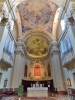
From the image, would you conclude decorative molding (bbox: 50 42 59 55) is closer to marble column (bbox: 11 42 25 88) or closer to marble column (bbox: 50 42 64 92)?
marble column (bbox: 50 42 64 92)

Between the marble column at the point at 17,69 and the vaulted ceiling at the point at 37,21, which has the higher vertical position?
the vaulted ceiling at the point at 37,21

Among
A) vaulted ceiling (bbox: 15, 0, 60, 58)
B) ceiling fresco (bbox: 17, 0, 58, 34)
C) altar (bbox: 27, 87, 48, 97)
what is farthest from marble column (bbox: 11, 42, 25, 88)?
ceiling fresco (bbox: 17, 0, 58, 34)

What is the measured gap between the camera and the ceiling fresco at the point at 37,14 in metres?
15.0

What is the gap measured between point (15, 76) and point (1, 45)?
664 cm

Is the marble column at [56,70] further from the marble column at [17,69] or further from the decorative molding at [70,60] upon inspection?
the marble column at [17,69]

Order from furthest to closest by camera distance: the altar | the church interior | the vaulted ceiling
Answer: the vaulted ceiling < the church interior < the altar

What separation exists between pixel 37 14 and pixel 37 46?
6.56 meters

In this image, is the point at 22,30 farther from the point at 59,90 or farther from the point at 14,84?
the point at 59,90

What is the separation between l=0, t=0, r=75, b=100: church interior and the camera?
468 inches

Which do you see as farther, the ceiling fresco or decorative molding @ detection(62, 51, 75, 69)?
the ceiling fresco

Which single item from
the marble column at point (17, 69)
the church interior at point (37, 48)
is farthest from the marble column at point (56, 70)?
the marble column at point (17, 69)

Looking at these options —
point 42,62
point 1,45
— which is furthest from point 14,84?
point 42,62

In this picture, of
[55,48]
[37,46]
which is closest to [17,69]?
[55,48]

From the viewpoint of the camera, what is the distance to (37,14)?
1664cm
